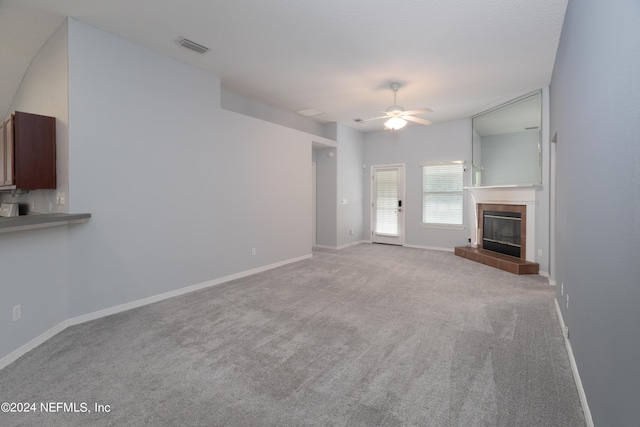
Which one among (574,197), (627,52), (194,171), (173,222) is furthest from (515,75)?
(173,222)

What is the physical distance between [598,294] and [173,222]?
13.3 feet

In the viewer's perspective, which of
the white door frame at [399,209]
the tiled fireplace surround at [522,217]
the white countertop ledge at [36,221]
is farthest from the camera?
the white door frame at [399,209]

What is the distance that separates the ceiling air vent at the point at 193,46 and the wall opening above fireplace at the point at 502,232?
18.3ft

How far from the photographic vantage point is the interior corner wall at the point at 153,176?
3.02 metres

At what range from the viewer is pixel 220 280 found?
4.39m

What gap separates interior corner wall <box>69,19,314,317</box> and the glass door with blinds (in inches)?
144

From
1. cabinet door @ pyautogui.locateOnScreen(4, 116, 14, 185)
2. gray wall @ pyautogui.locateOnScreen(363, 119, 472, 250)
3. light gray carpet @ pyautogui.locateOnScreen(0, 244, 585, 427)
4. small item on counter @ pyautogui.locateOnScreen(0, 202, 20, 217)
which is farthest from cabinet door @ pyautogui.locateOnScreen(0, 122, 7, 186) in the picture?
gray wall @ pyautogui.locateOnScreen(363, 119, 472, 250)

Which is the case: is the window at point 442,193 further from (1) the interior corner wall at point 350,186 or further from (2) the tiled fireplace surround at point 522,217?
(1) the interior corner wall at point 350,186

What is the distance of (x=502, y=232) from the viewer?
18.6ft

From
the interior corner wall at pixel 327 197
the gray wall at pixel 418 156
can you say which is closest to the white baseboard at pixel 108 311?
the interior corner wall at pixel 327 197

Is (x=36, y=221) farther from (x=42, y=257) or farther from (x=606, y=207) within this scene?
(x=606, y=207)

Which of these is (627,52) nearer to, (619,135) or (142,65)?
(619,135)

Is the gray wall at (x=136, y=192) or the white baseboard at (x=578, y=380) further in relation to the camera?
the gray wall at (x=136, y=192)

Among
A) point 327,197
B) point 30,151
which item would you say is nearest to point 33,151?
point 30,151
